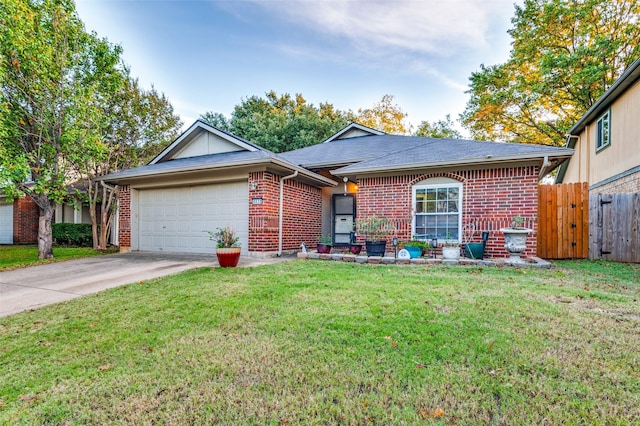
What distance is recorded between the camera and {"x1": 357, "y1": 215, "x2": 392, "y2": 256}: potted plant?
759 cm

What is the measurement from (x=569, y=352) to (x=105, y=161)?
15.4 m

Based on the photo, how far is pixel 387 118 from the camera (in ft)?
86.2

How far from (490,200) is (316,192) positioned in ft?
17.7

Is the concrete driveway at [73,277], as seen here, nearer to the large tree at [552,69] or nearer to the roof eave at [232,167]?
the roof eave at [232,167]

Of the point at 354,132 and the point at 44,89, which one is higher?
the point at 354,132

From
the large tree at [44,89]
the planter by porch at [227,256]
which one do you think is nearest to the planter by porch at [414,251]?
the planter by porch at [227,256]

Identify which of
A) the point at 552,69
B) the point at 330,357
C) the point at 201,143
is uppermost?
the point at 552,69

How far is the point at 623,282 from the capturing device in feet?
17.0

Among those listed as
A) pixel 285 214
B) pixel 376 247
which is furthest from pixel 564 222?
pixel 285 214

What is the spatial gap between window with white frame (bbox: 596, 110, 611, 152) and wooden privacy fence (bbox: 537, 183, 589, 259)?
12.8ft

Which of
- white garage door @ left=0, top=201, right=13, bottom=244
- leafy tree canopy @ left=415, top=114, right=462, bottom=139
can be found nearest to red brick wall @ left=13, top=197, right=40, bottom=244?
white garage door @ left=0, top=201, right=13, bottom=244

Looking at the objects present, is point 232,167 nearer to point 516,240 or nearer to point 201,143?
point 201,143

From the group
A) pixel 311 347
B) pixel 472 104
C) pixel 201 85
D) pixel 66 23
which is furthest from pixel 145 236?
pixel 472 104

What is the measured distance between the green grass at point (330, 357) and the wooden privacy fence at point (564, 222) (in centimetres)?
407
